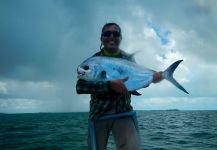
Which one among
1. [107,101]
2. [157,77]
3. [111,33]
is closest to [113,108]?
[107,101]

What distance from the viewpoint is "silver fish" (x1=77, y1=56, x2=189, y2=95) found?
4.17m

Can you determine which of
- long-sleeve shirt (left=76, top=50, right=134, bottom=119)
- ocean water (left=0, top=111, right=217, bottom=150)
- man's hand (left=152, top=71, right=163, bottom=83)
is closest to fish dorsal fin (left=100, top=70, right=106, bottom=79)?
long-sleeve shirt (left=76, top=50, right=134, bottom=119)

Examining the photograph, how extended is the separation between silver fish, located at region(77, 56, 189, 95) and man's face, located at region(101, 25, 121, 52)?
655 mm

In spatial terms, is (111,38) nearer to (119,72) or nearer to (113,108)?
(119,72)

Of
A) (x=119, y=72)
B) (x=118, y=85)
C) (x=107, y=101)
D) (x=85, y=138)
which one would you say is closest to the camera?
(x=118, y=85)

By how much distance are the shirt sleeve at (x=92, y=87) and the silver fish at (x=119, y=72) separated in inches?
3.8

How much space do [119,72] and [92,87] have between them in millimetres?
489

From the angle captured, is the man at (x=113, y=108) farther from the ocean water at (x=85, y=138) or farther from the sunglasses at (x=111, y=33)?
the ocean water at (x=85, y=138)

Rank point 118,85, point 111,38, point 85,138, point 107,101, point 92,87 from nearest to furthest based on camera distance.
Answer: point 118,85 < point 92,87 < point 107,101 < point 111,38 < point 85,138

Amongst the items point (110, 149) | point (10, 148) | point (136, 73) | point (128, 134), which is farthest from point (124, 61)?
point (10, 148)

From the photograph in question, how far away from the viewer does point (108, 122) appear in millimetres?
5020

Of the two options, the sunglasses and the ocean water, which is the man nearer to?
the sunglasses

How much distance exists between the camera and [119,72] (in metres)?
4.29

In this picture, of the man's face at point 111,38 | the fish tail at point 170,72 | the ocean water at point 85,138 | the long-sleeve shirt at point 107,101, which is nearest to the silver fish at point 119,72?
the fish tail at point 170,72
